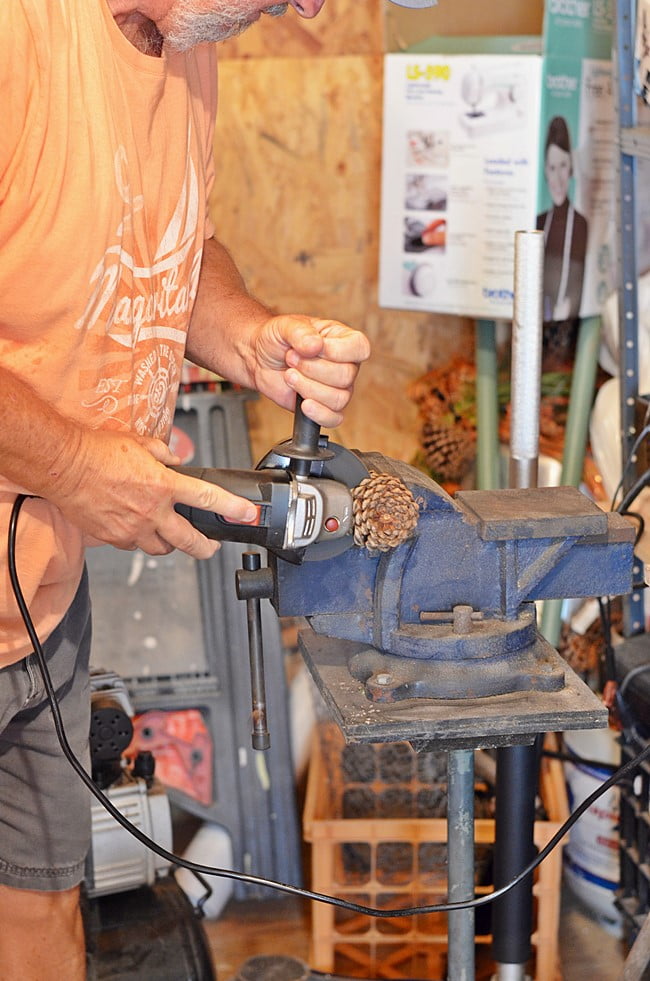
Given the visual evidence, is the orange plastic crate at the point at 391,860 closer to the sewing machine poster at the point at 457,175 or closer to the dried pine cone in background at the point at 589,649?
the dried pine cone in background at the point at 589,649

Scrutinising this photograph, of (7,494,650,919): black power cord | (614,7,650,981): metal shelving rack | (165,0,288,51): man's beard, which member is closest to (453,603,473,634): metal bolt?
(7,494,650,919): black power cord

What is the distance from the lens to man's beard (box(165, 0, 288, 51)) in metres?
1.31

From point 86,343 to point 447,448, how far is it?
54.4 inches

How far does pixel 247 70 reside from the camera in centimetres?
263

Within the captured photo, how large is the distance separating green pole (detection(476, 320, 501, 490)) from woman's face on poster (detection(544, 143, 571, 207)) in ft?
1.02

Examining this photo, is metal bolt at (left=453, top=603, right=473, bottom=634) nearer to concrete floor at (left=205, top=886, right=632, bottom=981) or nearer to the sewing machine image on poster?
concrete floor at (left=205, top=886, right=632, bottom=981)

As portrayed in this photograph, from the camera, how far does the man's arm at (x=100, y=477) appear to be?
4.01 ft

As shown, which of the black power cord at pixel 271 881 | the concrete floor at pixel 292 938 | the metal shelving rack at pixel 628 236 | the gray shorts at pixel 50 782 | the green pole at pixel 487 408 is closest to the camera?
the black power cord at pixel 271 881

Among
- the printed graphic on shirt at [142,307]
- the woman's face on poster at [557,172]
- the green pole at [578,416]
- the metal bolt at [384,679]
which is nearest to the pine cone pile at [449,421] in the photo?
the green pole at [578,416]

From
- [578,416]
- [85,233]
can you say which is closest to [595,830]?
[578,416]

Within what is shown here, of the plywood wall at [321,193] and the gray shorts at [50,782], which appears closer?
the gray shorts at [50,782]

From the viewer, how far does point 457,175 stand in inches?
97.8

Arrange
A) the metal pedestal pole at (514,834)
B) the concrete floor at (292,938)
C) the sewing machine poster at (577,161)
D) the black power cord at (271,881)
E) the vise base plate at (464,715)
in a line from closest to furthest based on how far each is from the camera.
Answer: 1. the vise base plate at (464,715)
2. the black power cord at (271,881)
3. the metal pedestal pole at (514,834)
4. the concrete floor at (292,938)
5. the sewing machine poster at (577,161)

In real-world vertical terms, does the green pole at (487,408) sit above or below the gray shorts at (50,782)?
above
